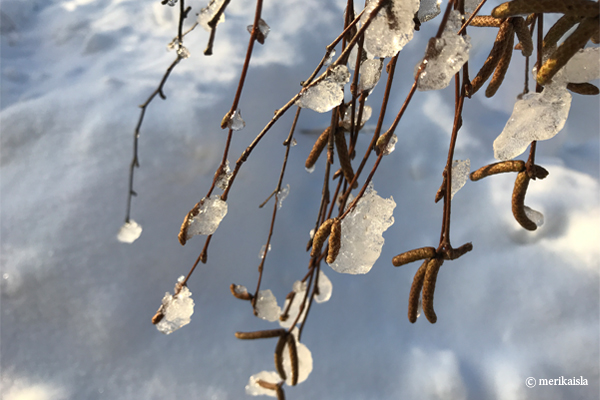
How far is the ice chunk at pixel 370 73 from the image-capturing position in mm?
398

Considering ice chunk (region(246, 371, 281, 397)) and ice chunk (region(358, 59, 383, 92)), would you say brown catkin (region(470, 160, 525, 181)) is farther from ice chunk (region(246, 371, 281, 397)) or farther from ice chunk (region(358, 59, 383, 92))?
ice chunk (region(246, 371, 281, 397))

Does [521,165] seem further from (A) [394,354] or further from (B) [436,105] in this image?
(B) [436,105]

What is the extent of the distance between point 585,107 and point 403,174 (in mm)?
645

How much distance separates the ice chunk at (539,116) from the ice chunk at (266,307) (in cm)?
42

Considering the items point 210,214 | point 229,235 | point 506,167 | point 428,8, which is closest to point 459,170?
point 506,167

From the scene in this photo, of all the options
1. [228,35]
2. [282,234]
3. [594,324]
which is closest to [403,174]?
[282,234]

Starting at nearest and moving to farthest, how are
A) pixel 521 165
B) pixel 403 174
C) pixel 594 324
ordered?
pixel 521 165 < pixel 594 324 < pixel 403 174

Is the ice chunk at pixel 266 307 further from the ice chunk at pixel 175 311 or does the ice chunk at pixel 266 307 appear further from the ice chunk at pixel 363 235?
the ice chunk at pixel 363 235

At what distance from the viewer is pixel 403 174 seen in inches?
46.7

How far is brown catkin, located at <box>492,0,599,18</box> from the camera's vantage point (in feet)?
0.81

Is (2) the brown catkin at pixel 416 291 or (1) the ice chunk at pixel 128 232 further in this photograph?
(1) the ice chunk at pixel 128 232

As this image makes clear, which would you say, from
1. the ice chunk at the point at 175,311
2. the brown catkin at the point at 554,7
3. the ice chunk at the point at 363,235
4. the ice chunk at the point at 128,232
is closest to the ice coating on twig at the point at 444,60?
the brown catkin at the point at 554,7

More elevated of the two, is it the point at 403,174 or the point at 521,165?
the point at 521,165

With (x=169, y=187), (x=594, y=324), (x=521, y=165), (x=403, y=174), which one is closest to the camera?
(x=521, y=165)
